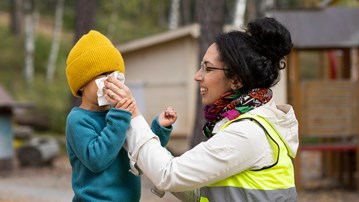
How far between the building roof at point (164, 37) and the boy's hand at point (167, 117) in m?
Answer: 16.0

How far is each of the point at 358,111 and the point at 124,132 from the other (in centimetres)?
1106

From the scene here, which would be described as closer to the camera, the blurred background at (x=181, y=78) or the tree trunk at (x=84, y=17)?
the blurred background at (x=181, y=78)

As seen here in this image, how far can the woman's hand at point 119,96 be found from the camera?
9.06 feet

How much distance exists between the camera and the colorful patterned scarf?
271 cm

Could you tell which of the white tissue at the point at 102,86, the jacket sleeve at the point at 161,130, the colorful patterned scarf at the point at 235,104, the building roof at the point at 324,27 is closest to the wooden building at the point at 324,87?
the building roof at the point at 324,27

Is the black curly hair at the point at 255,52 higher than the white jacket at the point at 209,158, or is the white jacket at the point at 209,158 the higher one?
the black curly hair at the point at 255,52

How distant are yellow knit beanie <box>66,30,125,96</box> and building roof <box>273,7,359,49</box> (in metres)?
10.2

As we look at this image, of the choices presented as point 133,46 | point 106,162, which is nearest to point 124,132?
point 106,162

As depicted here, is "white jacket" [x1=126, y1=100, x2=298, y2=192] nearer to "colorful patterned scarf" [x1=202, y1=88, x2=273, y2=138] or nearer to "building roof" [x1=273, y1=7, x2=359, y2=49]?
"colorful patterned scarf" [x1=202, y1=88, x2=273, y2=138]

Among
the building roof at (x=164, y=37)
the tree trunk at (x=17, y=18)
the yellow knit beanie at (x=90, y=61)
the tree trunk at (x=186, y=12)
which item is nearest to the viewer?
the yellow knit beanie at (x=90, y=61)

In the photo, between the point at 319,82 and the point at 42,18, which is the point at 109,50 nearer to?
the point at 319,82

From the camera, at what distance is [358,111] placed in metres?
13.3

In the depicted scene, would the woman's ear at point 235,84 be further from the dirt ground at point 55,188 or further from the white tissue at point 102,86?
the dirt ground at point 55,188

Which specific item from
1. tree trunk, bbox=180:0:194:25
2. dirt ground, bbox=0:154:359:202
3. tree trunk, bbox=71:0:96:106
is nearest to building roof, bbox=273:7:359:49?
dirt ground, bbox=0:154:359:202
